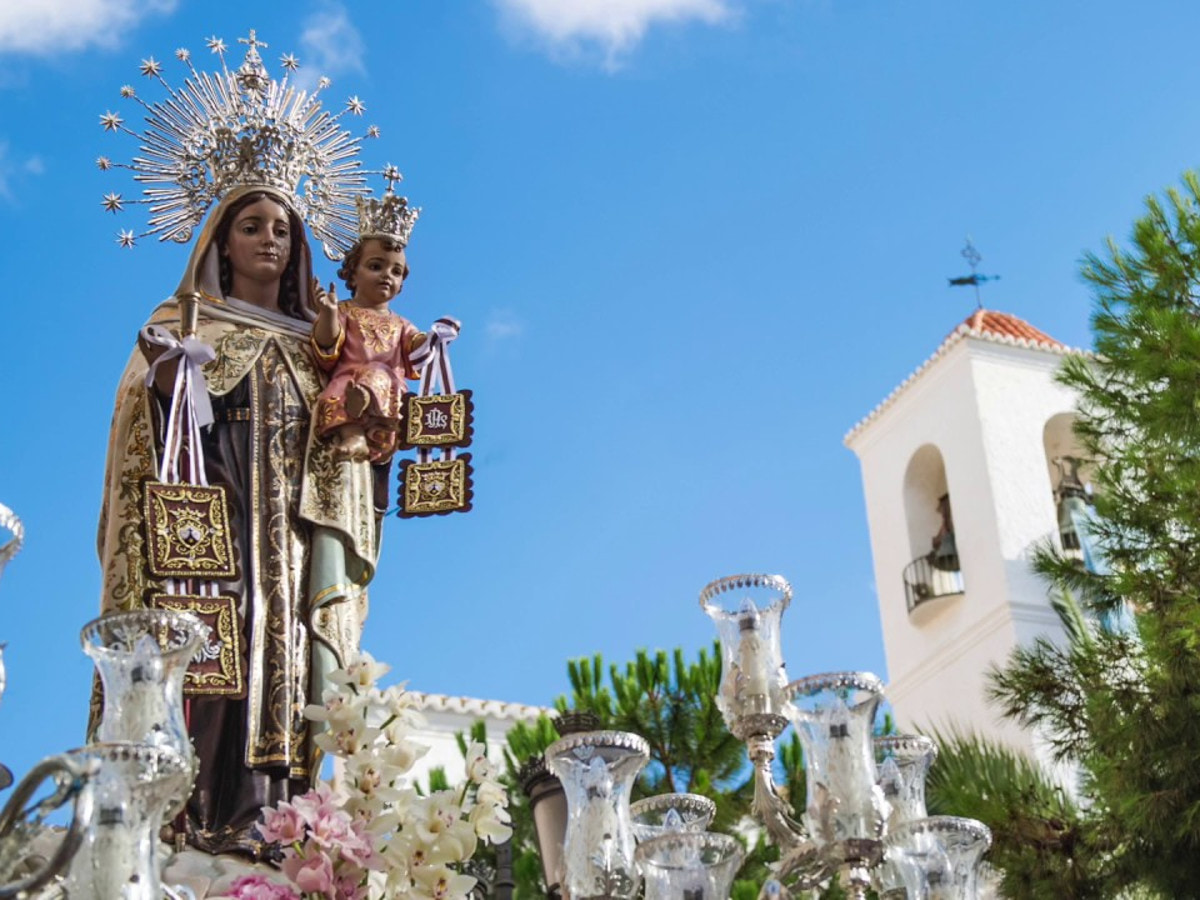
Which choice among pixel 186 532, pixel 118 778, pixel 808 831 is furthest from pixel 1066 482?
pixel 118 778

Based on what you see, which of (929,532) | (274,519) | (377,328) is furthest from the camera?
(929,532)

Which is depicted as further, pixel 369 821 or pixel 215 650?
pixel 215 650

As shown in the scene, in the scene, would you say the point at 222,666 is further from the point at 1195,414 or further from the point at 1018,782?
the point at 1018,782

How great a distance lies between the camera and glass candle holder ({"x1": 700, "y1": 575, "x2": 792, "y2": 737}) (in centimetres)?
464

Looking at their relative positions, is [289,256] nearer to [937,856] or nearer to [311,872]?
[937,856]

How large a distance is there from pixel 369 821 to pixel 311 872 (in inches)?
6.2

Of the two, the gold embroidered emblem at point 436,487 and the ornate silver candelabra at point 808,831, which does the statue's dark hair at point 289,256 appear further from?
the ornate silver candelabra at point 808,831

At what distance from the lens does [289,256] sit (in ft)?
20.9

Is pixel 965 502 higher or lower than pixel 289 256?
higher

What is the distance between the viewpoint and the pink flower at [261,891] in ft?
11.0

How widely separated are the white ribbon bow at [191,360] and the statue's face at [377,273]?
681mm

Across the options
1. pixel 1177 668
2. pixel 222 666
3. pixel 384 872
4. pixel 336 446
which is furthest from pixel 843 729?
pixel 1177 668

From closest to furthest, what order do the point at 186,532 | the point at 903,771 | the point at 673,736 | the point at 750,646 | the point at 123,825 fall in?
the point at 123,825, the point at 903,771, the point at 750,646, the point at 186,532, the point at 673,736

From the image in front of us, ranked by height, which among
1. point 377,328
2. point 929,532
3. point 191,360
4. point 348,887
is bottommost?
point 348,887
